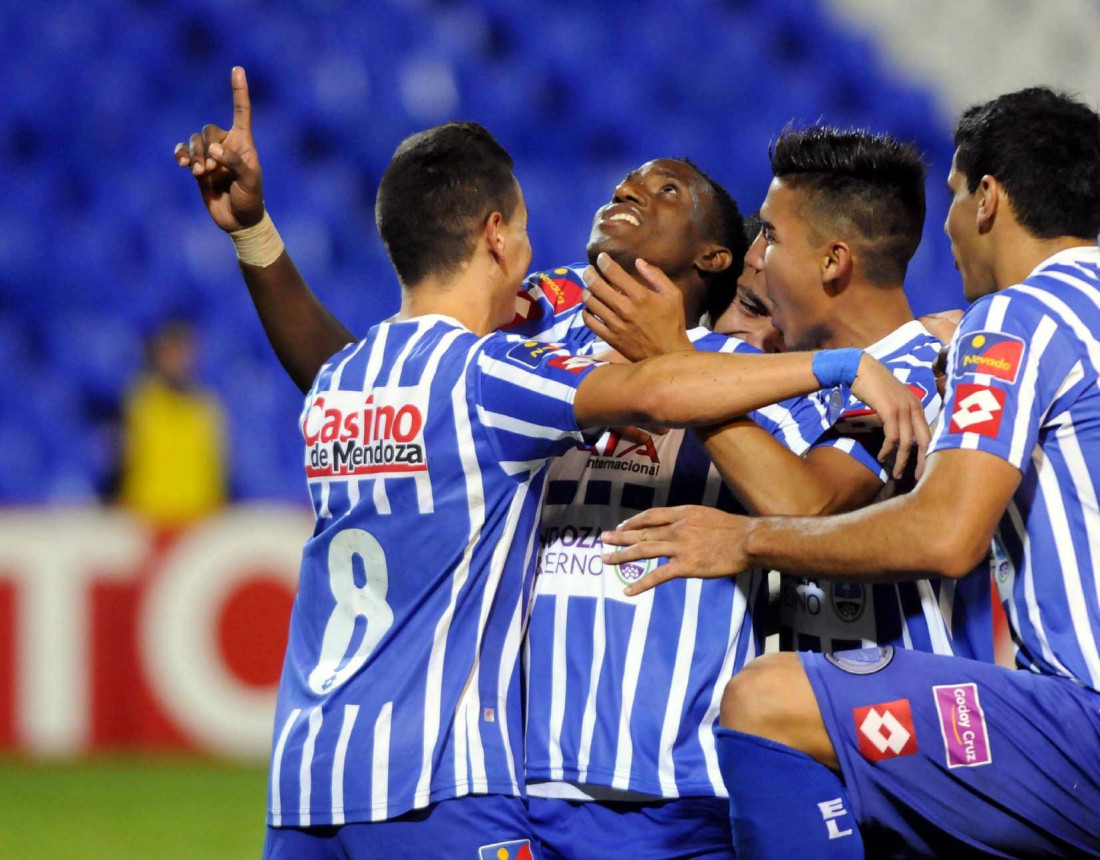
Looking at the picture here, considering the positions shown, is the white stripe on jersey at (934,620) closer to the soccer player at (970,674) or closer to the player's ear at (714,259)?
the soccer player at (970,674)

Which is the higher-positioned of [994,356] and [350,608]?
[994,356]

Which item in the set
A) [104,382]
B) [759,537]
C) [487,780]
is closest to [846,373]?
[759,537]

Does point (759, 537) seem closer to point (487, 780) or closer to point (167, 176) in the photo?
point (487, 780)

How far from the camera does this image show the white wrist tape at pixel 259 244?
2943mm

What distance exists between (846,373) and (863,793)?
Result: 629mm

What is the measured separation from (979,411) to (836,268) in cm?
77

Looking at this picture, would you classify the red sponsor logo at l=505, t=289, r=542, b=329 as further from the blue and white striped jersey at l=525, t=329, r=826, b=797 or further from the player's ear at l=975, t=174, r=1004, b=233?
the player's ear at l=975, t=174, r=1004, b=233

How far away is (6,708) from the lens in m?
5.54

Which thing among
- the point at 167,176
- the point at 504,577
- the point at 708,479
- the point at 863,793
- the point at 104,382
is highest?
the point at 167,176

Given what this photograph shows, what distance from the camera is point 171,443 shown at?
21.4ft

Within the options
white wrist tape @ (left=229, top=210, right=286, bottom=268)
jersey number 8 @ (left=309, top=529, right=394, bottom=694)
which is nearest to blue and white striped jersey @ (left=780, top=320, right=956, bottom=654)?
jersey number 8 @ (left=309, top=529, right=394, bottom=694)

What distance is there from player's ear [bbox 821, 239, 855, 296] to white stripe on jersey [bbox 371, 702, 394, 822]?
1.21m

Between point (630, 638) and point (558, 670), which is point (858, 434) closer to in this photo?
point (630, 638)

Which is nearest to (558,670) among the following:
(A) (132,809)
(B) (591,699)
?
(B) (591,699)
